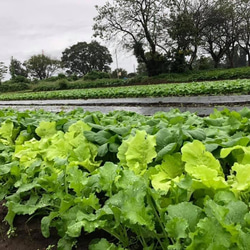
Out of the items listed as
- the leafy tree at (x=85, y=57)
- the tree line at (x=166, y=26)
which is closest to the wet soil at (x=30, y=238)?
the tree line at (x=166, y=26)

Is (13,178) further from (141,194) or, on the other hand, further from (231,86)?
(231,86)

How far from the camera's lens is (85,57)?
194 ft

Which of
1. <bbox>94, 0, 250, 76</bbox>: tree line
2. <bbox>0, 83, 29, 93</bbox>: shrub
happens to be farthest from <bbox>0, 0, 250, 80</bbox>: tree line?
<bbox>0, 83, 29, 93</bbox>: shrub

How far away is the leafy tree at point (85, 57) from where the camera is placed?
58781 millimetres

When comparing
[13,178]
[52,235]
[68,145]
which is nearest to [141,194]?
[52,235]

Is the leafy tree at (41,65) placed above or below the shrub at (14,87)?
above

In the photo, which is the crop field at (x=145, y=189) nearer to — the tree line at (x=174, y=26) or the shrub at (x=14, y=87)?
the tree line at (x=174, y=26)

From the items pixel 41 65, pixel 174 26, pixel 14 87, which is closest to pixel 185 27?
pixel 174 26

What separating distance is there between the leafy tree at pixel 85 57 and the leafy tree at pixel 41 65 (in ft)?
8.34

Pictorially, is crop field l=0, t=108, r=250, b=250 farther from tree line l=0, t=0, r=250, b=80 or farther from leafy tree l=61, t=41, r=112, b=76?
leafy tree l=61, t=41, r=112, b=76

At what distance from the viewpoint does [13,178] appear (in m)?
1.87

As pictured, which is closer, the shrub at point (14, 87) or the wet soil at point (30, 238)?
the wet soil at point (30, 238)

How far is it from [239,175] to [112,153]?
3.00ft

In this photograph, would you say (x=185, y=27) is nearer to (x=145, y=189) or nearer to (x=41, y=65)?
(x=145, y=189)
